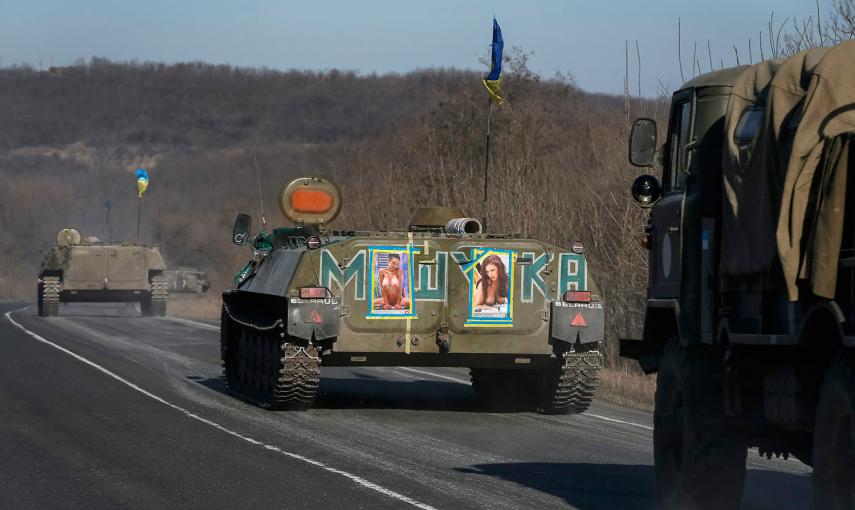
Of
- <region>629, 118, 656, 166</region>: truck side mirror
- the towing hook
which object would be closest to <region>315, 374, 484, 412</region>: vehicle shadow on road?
the towing hook

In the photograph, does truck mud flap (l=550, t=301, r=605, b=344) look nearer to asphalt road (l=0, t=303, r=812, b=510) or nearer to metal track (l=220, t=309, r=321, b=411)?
asphalt road (l=0, t=303, r=812, b=510)

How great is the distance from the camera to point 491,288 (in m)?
16.7

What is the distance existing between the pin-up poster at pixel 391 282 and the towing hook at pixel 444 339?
34 centimetres

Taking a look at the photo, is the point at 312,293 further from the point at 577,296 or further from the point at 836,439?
the point at 836,439

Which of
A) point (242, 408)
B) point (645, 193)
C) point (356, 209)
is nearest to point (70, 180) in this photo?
point (356, 209)

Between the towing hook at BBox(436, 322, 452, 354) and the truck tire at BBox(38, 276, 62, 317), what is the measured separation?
2676cm

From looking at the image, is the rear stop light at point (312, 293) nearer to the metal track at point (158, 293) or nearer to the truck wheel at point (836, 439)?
the truck wheel at point (836, 439)

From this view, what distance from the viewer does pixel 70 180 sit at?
108m

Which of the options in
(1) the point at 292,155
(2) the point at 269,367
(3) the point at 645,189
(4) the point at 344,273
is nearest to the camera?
(3) the point at 645,189

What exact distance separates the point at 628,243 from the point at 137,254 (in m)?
21.3

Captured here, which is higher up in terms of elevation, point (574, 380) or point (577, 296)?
point (577, 296)

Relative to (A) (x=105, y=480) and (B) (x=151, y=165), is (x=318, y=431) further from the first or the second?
(B) (x=151, y=165)

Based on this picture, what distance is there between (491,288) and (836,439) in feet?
32.0

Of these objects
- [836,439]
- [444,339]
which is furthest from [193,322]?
[836,439]
